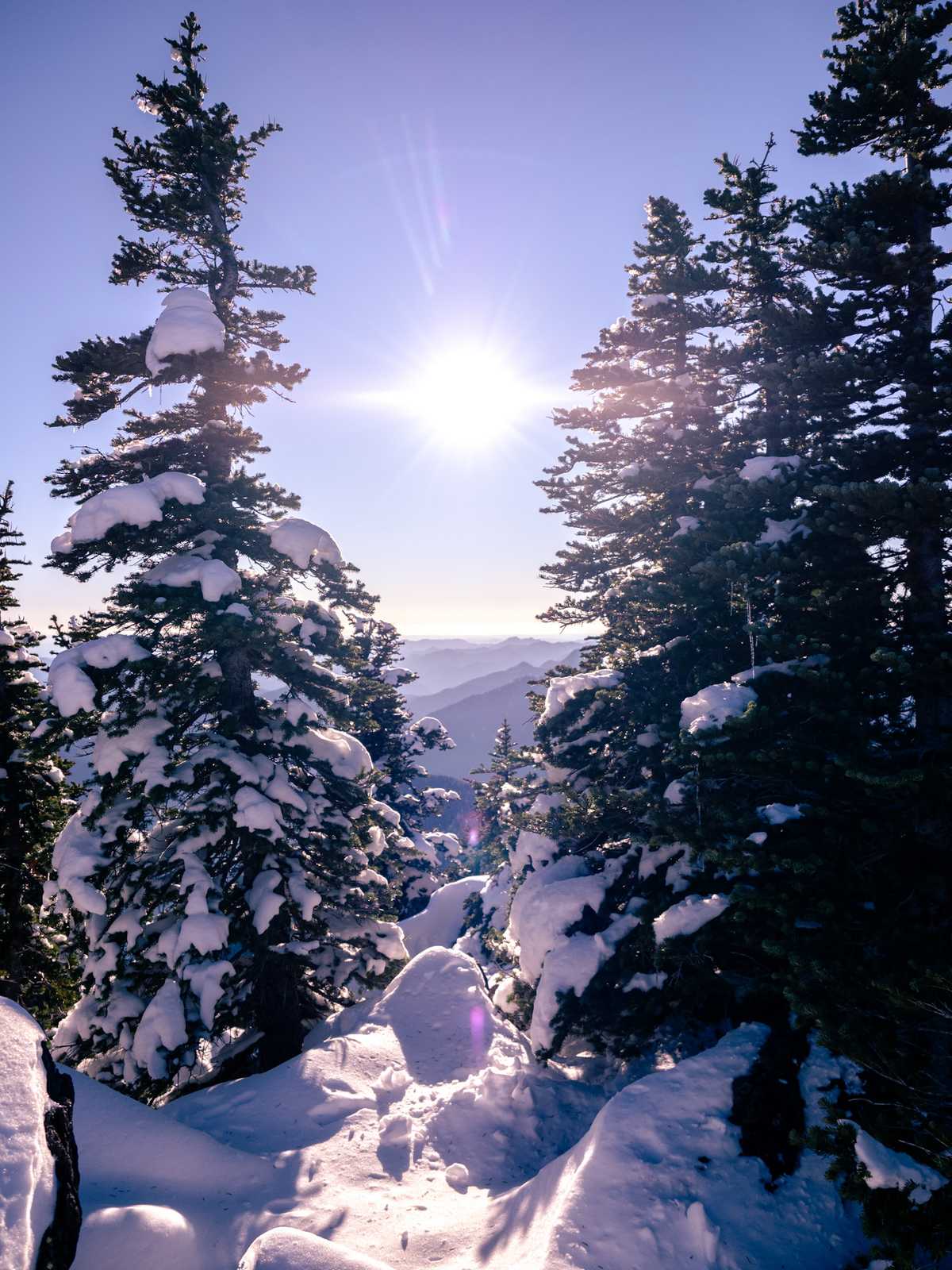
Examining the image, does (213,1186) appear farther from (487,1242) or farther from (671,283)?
A: (671,283)

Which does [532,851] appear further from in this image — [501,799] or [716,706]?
[716,706]

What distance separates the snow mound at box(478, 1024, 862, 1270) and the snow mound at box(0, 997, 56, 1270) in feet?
13.6

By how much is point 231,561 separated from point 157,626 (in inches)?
74.9

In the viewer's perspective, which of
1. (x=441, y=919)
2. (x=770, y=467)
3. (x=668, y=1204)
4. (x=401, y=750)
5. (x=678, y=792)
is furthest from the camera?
(x=441, y=919)

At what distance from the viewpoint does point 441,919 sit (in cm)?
3038

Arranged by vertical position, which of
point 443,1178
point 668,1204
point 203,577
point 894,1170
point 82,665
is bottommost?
point 443,1178

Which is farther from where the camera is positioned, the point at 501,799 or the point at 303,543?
the point at 501,799

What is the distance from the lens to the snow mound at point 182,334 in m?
9.95

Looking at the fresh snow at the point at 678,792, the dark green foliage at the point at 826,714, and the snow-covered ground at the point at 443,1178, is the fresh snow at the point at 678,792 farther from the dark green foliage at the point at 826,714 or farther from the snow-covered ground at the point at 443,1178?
the snow-covered ground at the point at 443,1178

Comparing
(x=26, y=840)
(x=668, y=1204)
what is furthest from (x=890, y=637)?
(x=26, y=840)

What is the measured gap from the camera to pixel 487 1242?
6.08 meters

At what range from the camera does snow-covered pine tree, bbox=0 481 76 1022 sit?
11930mm

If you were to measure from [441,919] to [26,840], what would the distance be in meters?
22.4

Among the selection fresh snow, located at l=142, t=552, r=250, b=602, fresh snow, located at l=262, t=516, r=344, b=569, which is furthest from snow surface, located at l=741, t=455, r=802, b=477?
fresh snow, located at l=142, t=552, r=250, b=602
